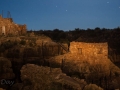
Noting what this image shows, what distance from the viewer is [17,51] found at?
26.9 metres

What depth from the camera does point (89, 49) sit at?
77.6 ft

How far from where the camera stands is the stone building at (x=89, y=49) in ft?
77.2

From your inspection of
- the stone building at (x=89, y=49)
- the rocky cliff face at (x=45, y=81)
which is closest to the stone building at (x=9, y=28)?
the stone building at (x=89, y=49)

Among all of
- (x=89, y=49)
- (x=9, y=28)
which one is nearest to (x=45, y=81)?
(x=89, y=49)

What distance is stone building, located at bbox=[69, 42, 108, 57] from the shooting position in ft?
77.2

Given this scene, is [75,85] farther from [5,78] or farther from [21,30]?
[21,30]

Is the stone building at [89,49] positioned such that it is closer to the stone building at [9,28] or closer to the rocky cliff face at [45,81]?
the rocky cliff face at [45,81]

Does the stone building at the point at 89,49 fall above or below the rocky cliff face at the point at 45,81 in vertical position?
above

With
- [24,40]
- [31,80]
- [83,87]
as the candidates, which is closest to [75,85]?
[83,87]

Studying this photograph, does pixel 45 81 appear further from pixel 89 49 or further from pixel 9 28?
pixel 9 28

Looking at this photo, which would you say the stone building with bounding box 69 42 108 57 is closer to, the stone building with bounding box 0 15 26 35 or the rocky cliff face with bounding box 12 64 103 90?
the rocky cliff face with bounding box 12 64 103 90

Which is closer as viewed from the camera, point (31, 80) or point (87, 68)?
point (31, 80)

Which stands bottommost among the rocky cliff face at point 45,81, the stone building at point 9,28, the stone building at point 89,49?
the rocky cliff face at point 45,81

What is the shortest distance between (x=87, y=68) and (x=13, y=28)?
19320 millimetres
